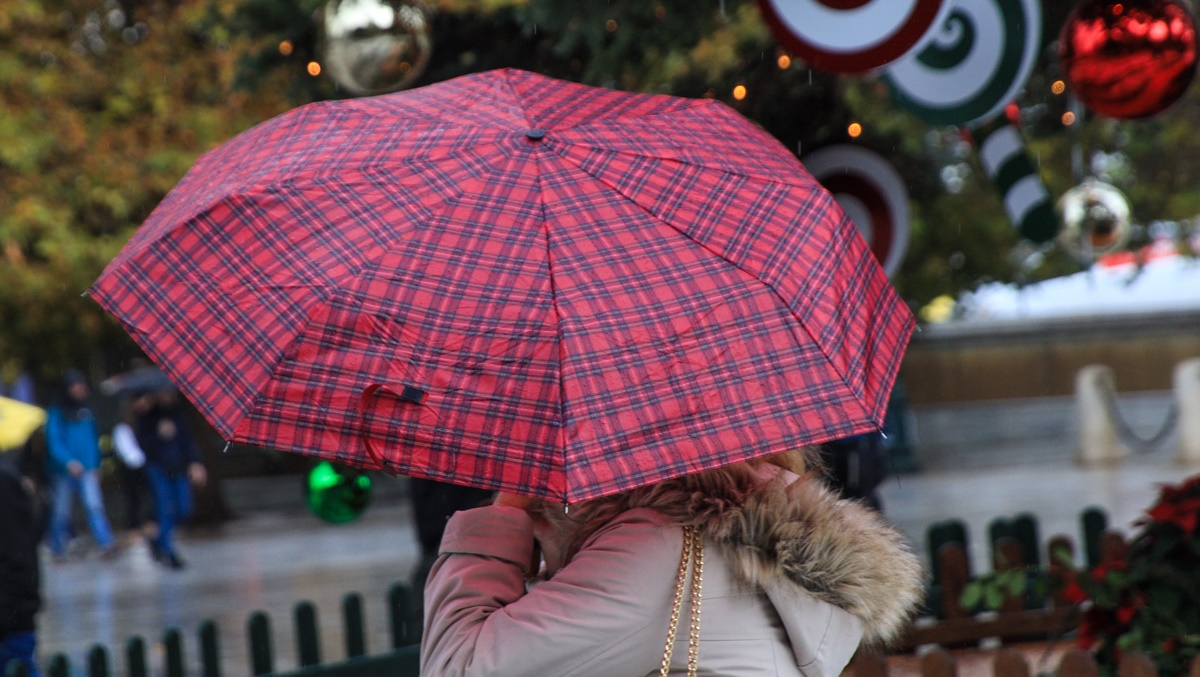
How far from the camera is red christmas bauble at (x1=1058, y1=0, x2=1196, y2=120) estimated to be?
489 cm

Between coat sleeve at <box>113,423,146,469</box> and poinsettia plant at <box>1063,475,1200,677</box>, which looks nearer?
poinsettia plant at <box>1063,475,1200,677</box>

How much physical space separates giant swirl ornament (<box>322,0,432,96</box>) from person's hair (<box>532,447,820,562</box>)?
345cm

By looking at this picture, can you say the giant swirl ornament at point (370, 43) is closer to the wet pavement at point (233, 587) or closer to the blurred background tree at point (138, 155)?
the blurred background tree at point (138, 155)

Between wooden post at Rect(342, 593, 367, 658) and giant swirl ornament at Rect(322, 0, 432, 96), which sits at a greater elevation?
giant swirl ornament at Rect(322, 0, 432, 96)

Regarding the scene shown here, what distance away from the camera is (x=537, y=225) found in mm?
2121

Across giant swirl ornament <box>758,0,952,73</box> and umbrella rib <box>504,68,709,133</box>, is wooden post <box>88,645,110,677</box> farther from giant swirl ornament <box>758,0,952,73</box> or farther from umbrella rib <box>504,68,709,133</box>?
umbrella rib <box>504,68,709,133</box>

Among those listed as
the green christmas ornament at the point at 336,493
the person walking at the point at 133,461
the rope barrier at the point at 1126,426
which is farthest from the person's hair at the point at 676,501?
the rope barrier at the point at 1126,426

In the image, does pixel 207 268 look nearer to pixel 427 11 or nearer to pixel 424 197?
Answer: pixel 424 197

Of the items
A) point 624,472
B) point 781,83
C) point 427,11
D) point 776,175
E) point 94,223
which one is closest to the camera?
point 624,472

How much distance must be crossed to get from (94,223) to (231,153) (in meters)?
13.3

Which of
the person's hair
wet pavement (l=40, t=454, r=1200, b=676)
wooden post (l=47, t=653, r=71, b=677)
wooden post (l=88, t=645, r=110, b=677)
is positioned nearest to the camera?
the person's hair

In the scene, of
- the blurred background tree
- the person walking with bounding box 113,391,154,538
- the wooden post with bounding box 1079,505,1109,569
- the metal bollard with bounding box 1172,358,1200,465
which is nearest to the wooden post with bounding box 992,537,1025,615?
the wooden post with bounding box 1079,505,1109,569

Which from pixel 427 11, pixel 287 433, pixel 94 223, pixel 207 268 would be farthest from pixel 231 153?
pixel 94 223

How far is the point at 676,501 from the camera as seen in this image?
2123 millimetres
